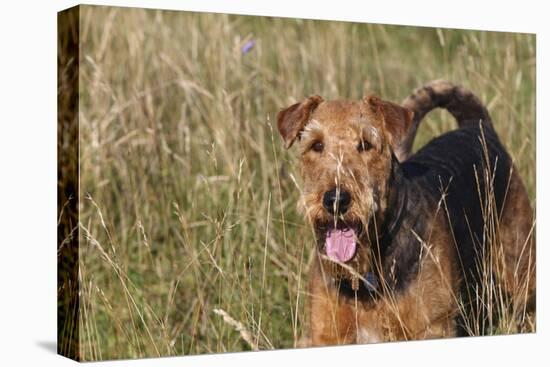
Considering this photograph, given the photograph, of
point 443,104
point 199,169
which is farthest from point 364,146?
point 443,104

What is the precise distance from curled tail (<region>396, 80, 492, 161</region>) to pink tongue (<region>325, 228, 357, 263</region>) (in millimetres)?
1099

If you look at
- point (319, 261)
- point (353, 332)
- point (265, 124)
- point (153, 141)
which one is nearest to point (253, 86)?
point (265, 124)

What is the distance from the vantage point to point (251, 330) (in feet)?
24.4

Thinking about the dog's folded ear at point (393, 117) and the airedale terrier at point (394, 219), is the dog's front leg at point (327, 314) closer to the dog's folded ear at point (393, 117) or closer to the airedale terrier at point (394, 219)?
the airedale terrier at point (394, 219)

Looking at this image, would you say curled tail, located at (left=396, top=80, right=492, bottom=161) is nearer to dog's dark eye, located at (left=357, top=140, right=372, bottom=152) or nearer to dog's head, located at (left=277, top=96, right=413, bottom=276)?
dog's head, located at (left=277, top=96, right=413, bottom=276)

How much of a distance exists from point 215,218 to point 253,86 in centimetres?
93

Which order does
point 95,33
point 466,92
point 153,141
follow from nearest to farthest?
1. point 95,33
2. point 153,141
3. point 466,92

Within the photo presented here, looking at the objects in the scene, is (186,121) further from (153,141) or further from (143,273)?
(143,273)

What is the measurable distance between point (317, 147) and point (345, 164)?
29 centimetres

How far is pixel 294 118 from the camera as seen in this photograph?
24.3ft

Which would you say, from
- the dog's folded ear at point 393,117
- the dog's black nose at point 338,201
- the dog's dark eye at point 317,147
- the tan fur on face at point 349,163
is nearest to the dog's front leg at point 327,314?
the tan fur on face at point 349,163

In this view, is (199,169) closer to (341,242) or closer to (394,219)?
(341,242)

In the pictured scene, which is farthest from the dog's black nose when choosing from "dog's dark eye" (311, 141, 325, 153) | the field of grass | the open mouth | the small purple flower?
the small purple flower

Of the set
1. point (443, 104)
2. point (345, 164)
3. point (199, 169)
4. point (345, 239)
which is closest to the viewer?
point (345, 164)
